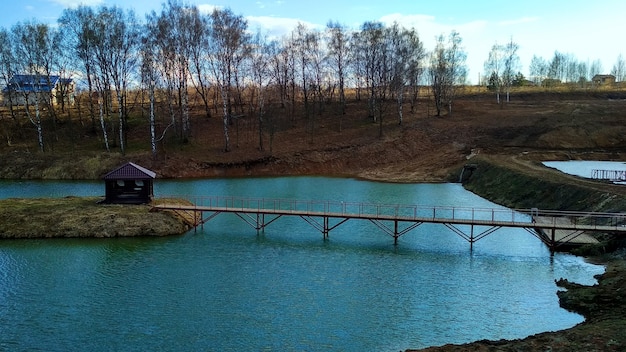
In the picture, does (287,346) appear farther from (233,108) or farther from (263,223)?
(233,108)

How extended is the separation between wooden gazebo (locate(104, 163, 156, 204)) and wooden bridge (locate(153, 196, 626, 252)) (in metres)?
1.82

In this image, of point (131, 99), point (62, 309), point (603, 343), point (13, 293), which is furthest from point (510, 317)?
point (131, 99)

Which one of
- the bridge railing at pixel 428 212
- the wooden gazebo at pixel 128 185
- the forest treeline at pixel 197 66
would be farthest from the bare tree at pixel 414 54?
the wooden gazebo at pixel 128 185

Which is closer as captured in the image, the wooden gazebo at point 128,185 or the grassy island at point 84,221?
the grassy island at point 84,221

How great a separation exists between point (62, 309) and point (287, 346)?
9.92 m

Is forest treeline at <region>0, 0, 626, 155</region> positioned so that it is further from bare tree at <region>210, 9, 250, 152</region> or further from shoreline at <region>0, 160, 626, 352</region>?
shoreline at <region>0, 160, 626, 352</region>

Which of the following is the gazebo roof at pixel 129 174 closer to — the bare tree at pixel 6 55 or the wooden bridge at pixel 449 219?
the wooden bridge at pixel 449 219

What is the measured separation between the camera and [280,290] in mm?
23188

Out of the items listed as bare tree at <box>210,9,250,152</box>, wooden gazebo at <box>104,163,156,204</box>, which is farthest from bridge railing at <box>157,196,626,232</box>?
bare tree at <box>210,9,250,152</box>

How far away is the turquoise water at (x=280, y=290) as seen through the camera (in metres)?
18.6

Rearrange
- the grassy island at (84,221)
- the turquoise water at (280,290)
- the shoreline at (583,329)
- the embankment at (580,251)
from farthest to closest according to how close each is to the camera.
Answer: the grassy island at (84,221)
the turquoise water at (280,290)
the embankment at (580,251)
the shoreline at (583,329)

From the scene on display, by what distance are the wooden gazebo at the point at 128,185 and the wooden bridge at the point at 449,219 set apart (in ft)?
5.97

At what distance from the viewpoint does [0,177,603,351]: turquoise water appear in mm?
18562

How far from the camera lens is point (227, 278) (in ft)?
82.0
